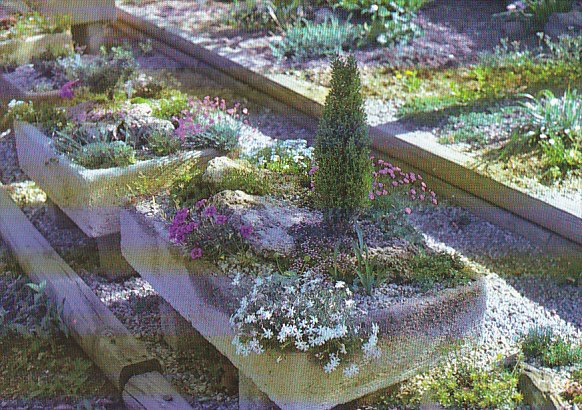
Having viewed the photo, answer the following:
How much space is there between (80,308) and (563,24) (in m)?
5.05

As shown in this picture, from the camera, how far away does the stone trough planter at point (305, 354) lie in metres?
3.18

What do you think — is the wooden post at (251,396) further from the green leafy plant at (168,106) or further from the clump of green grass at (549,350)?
the green leafy plant at (168,106)

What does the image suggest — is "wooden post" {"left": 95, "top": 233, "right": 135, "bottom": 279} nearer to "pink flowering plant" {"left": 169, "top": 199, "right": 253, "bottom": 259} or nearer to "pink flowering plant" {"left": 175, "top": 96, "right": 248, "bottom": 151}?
"pink flowering plant" {"left": 175, "top": 96, "right": 248, "bottom": 151}

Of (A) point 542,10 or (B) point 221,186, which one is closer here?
(B) point 221,186

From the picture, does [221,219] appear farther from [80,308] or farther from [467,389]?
[467,389]

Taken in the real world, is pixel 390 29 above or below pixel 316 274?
below

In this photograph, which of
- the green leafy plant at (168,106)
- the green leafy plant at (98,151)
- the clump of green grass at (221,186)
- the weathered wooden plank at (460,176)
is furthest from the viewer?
the green leafy plant at (168,106)

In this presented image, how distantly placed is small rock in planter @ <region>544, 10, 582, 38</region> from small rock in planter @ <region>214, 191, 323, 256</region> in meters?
4.25

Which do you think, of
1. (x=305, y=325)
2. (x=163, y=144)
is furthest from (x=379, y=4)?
(x=305, y=325)

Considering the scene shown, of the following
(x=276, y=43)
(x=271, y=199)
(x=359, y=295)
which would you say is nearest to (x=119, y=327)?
(x=271, y=199)

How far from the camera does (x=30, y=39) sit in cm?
677

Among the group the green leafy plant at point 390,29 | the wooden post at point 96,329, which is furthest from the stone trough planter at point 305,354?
the green leafy plant at point 390,29

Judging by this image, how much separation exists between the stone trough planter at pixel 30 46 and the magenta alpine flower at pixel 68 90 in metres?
0.98

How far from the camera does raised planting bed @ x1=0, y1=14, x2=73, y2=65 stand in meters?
6.55
